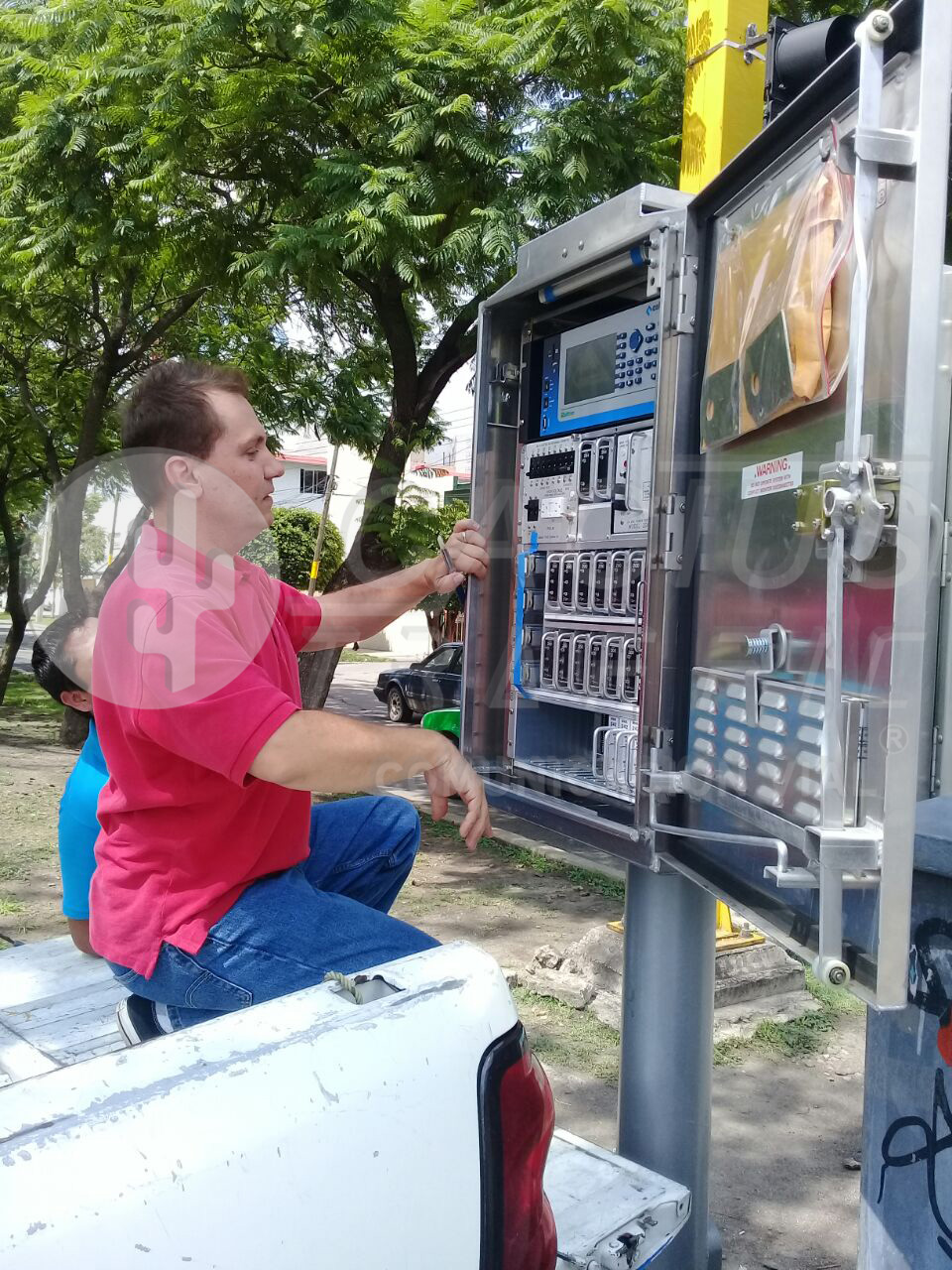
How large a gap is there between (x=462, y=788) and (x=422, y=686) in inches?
525

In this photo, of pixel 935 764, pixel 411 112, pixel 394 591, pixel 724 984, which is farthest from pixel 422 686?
pixel 935 764

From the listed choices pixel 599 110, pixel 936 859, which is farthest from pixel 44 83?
pixel 936 859

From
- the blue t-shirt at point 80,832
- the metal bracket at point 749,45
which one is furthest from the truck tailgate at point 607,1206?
the metal bracket at point 749,45

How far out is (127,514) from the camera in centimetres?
325

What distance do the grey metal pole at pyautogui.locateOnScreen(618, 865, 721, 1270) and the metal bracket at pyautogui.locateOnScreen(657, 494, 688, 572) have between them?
69 centimetres

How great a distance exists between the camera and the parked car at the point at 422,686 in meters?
14.1

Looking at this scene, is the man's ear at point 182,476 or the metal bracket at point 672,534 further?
the metal bracket at point 672,534

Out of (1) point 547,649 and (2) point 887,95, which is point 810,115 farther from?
(1) point 547,649

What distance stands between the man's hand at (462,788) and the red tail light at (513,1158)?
470 mm

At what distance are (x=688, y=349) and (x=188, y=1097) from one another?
172 centimetres

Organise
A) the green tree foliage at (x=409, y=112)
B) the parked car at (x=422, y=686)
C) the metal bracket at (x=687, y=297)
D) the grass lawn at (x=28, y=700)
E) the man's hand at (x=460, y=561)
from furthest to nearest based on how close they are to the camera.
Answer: the grass lawn at (x=28, y=700) → the parked car at (x=422, y=686) → the green tree foliage at (x=409, y=112) → the man's hand at (x=460, y=561) → the metal bracket at (x=687, y=297)

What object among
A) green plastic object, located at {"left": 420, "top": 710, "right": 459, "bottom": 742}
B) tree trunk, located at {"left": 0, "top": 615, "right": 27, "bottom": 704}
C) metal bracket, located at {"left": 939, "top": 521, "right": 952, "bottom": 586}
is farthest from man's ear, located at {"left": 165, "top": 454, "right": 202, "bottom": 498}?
tree trunk, located at {"left": 0, "top": 615, "right": 27, "bottom": 704}

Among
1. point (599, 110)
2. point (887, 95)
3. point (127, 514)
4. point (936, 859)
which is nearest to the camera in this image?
point (887, 95)

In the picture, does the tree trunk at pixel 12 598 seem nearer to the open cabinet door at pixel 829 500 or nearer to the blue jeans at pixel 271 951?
the blue jeans at pixel 271 951
